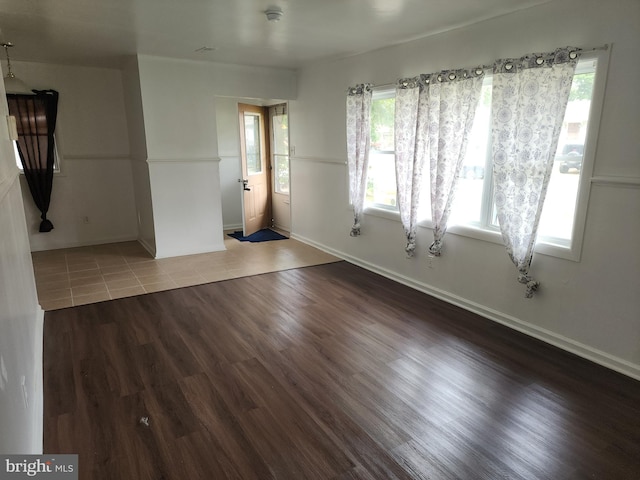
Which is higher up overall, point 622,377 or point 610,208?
point 610,208

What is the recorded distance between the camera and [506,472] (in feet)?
6.05

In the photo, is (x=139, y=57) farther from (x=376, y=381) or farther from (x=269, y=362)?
(x=376, y=381)

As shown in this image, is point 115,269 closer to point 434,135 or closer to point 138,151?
point 138,151

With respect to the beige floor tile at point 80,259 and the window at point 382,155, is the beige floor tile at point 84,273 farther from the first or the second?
the window at point 382,155

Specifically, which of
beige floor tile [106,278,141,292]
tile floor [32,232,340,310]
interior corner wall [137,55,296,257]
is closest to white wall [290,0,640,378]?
tile floor [32,232,340,310]

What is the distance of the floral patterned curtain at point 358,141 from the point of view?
4.38 metres

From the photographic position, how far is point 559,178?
9.47 feet

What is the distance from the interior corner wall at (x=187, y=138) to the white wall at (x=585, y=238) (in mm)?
1569

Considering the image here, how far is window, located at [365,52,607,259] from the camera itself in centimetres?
266

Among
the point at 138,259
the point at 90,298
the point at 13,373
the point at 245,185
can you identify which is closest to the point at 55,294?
the point at 90,298

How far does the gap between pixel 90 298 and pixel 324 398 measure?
270 cm

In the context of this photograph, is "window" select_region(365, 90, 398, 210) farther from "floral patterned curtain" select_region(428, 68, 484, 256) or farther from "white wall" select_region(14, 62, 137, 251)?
"white wall" select_region(14, 62, 137, 251)

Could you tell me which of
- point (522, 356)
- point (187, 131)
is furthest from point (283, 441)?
point (187, 131)

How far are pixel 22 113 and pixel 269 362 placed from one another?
479 cm
